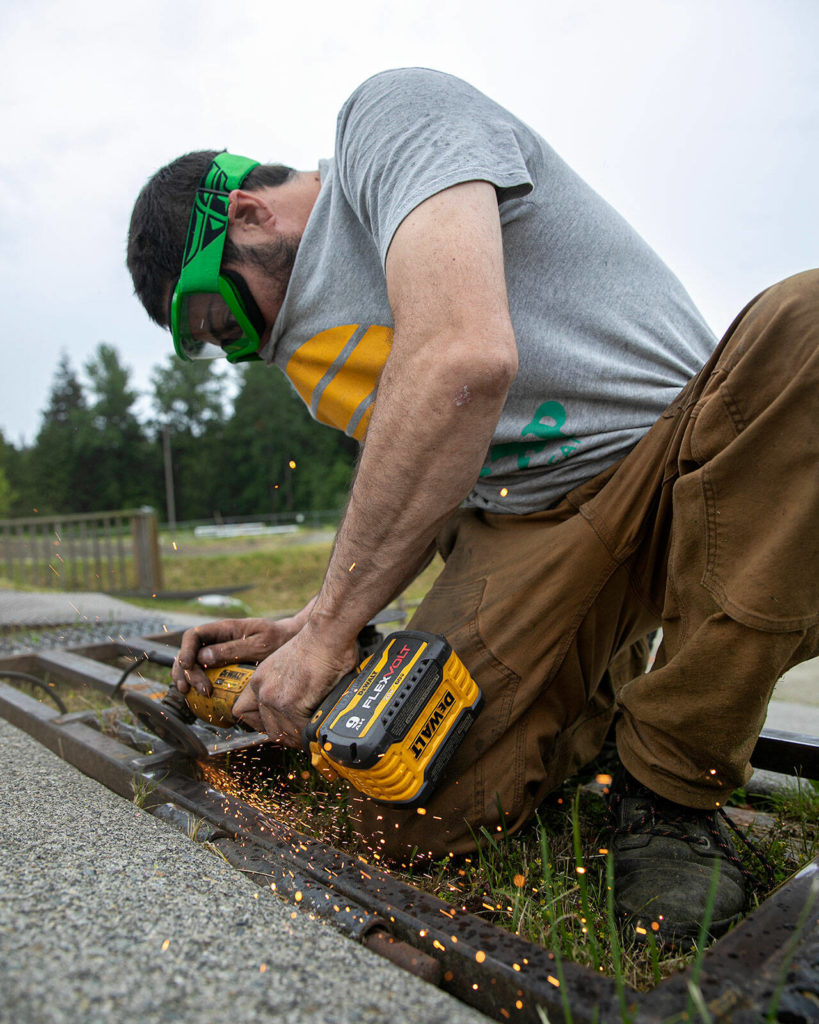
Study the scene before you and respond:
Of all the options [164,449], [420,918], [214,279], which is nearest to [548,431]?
[214,279]

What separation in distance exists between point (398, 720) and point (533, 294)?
3.41ft

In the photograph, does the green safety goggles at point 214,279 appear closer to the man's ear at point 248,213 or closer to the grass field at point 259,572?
the man's ear at point 248,213

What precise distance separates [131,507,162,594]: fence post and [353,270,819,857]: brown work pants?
8090 millimetres

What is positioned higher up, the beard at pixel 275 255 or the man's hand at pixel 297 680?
the beard at pixel 275 255

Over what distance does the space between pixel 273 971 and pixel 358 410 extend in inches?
54.9

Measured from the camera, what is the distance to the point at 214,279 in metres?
1.99

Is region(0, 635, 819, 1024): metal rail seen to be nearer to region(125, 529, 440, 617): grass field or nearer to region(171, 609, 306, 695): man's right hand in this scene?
region(171, 609, 306, 695): man's right hand

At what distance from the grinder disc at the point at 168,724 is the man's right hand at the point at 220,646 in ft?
0.32

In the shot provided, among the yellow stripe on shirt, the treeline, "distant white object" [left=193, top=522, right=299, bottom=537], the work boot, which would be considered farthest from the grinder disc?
the treeline

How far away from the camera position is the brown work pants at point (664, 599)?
131cm

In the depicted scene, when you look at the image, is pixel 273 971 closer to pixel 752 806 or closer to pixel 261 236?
pixel 752 806

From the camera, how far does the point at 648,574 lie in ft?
5.66

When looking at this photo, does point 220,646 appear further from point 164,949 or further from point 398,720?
point 164,949

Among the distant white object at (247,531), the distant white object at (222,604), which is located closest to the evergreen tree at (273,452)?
the distant white object at (247,531)
